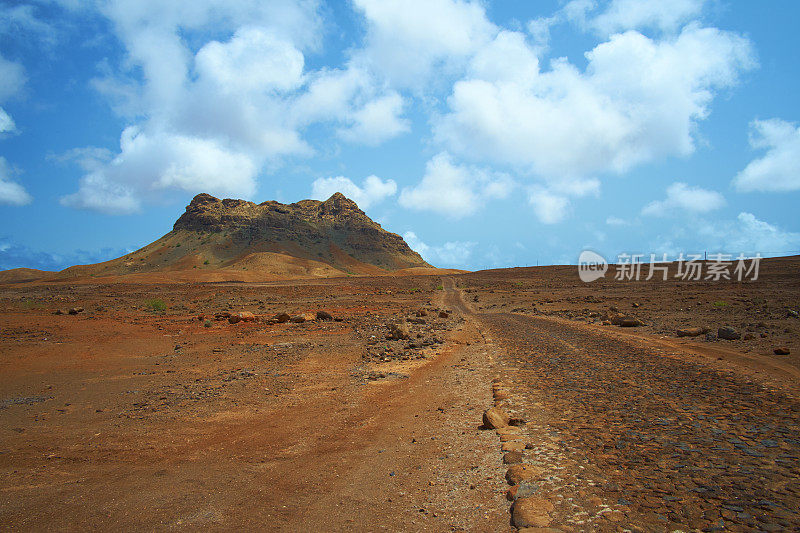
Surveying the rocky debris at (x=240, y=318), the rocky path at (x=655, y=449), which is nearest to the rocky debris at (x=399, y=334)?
the rocky path at (x=655, y=449)

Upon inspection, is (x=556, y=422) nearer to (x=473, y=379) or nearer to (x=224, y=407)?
(x=473, y=379)

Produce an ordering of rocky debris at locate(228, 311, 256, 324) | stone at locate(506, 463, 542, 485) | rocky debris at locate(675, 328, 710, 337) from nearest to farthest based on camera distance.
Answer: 1. stone at locate(506, 463, 542, 485)
2. rocky debris at locate(675, 328, 710, 337)
3. rocky debris at locate(228, 311, 256, 324)

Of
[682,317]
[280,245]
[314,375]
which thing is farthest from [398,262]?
[314,375]

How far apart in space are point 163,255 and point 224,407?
339ft

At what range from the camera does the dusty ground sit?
4027 millimetres

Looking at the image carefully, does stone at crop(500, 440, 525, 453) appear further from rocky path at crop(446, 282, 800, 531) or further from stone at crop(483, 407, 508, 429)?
stone at crop(483, 407, 508, 429)

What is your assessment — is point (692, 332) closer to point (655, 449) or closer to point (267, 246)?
point (655, 449)

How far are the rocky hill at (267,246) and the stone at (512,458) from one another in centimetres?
6518

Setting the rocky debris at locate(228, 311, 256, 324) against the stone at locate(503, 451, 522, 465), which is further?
the rocky debris at locate(228, 311, 256, 324)

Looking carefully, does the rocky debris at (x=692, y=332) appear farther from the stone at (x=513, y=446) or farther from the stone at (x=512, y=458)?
the stone at (x=512, y=458)

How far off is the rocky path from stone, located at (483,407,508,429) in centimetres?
27

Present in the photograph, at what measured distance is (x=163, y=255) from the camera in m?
96.8

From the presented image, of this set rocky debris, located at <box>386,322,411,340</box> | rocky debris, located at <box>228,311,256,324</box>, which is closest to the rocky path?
rocky debris, located at <box>386,322,411,340</box>

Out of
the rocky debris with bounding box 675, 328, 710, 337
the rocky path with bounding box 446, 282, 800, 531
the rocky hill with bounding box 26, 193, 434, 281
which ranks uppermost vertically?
the rocky hill with bounding box 26, 193, 434, 281
